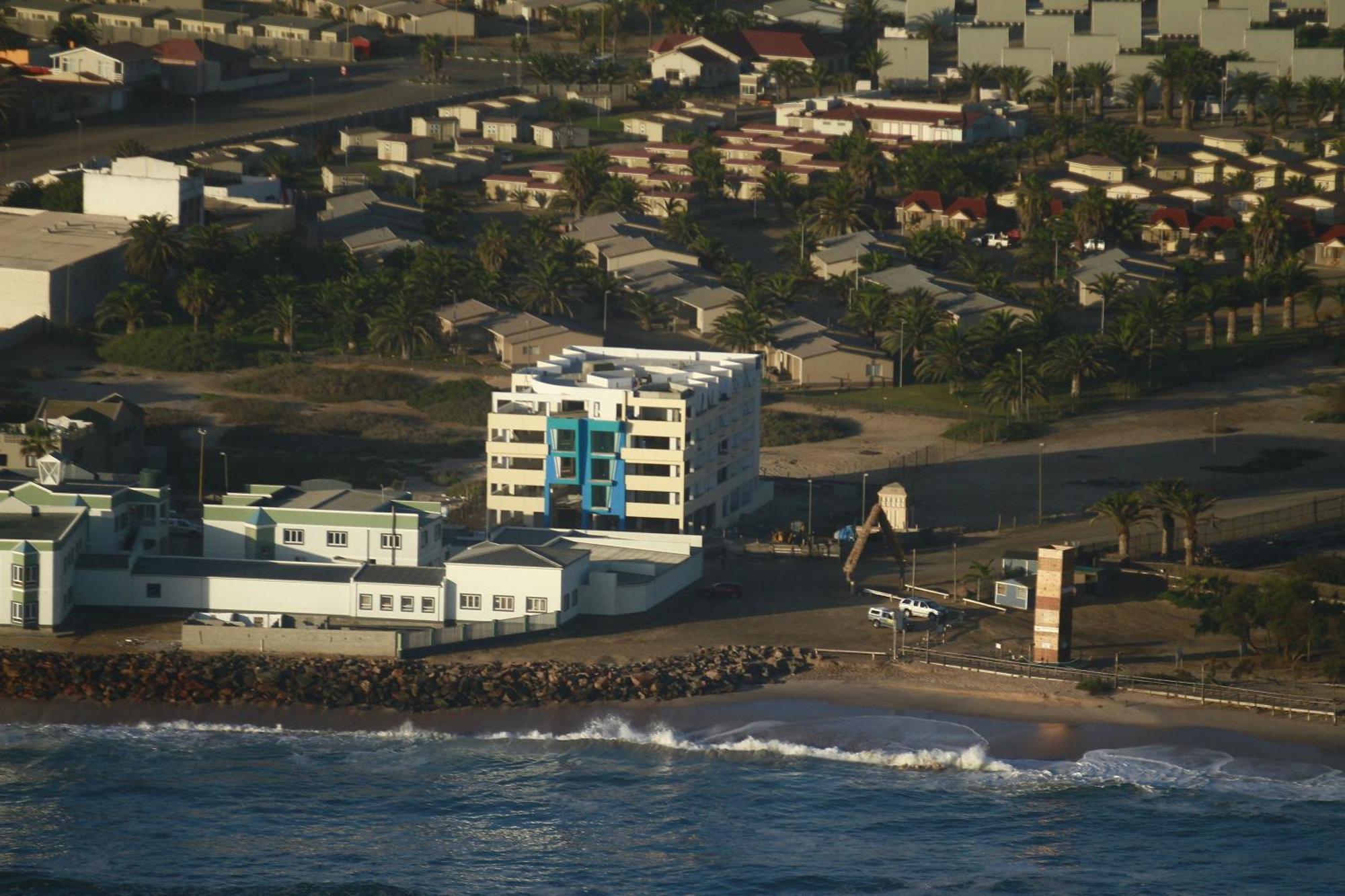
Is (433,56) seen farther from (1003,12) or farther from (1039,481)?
(1039,481)

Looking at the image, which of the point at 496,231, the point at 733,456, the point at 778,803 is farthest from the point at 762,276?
the point at 778,803

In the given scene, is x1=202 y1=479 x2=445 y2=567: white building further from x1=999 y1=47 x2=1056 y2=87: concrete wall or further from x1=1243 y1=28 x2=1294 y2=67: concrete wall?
x1=1243 y1=28 x2=1294 y2=67: concrete wall

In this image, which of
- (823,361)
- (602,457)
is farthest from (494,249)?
(602,457)

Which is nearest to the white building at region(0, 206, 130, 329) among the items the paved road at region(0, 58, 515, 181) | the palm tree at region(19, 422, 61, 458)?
the paved road at region(0, 58, 515, 181)

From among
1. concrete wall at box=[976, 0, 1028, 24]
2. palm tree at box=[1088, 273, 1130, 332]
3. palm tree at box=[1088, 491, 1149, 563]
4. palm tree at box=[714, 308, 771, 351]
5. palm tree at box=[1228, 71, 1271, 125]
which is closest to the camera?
palm tree at box=[1088, 491, 1149, 563]

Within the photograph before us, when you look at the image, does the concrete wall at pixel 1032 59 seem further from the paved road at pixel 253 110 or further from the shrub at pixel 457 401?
the shrub at pixel 457 401

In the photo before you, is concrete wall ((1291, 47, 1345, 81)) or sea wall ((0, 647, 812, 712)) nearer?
sea wall ((0, 647, 812, 712))
